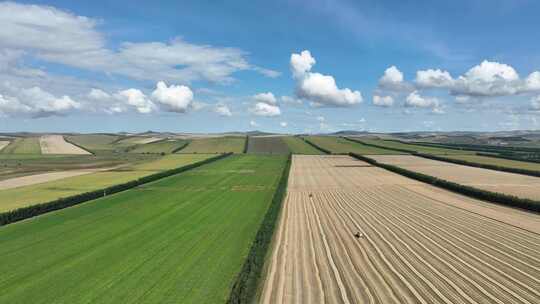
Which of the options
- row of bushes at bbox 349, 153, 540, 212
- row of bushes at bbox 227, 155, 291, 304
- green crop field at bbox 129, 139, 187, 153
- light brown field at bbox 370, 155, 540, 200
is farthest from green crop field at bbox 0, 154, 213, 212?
green crop field at bbox 129, 139, 187, 153

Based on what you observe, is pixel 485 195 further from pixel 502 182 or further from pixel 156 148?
pixel 156 148

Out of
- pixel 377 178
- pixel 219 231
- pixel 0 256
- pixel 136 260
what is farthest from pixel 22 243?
pixel 377 178

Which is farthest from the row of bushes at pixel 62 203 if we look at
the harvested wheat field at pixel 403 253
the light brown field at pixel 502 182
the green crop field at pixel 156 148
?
the green crop field at pixel 156 148

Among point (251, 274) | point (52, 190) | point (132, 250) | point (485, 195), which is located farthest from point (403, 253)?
point (52, 190)

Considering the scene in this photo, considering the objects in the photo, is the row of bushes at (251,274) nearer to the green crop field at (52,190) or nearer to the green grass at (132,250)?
the green grass at (132,250)

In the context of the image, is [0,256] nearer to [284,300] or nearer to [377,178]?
[284,300]

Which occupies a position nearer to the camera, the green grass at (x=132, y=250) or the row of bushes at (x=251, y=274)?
the row of bushes at (x=251, y=274)

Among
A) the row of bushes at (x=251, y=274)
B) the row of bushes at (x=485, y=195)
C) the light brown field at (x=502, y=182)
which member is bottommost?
the light brown field at (x=502, y=182)
